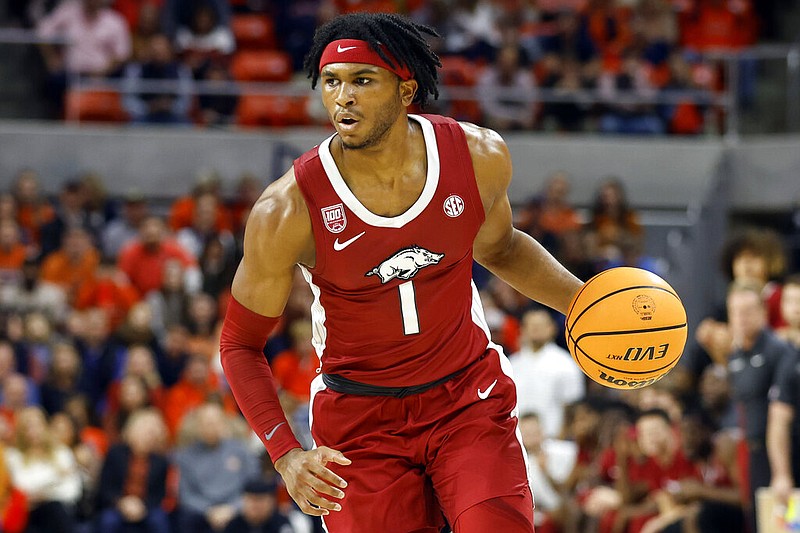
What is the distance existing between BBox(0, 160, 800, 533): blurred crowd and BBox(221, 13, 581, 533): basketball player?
400 centimetres

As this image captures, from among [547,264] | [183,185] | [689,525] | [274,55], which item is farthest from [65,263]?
[547,264]

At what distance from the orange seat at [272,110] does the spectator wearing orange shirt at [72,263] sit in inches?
120

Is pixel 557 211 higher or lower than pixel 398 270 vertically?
lower

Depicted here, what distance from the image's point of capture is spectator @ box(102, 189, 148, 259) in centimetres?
1309

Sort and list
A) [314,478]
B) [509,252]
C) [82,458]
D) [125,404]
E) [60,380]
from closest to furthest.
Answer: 1. [314,478]
2. [509,252]
3. [82,458]
4. [125,404]
5. [60,380]

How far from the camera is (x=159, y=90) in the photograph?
48.8ft

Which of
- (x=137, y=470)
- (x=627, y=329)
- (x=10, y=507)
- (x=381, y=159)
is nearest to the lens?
(x=381, y=159)

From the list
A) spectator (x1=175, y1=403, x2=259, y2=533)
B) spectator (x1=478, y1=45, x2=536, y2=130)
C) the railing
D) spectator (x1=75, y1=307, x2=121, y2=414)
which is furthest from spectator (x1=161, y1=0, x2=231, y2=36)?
spectator (x1=175, y1=403, x2=259, y2=533)

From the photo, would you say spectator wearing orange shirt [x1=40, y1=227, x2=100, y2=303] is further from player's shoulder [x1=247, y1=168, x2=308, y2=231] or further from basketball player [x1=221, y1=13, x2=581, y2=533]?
player's shoulder [x1=247, y1=168, x2=308, y2=231]

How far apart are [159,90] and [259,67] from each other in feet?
3.80

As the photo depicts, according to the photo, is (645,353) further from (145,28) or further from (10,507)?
(145,28)

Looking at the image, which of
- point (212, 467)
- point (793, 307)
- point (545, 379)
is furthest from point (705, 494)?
point (212, 467)

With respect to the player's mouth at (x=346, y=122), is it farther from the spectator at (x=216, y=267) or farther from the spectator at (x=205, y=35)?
the spectator at (x=205, y=35)

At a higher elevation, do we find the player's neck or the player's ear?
the player's ear
